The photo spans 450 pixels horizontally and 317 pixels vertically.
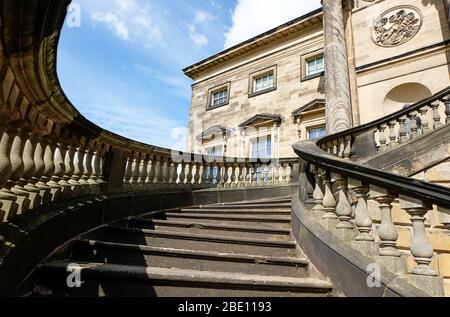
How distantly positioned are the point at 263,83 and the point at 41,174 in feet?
42.6

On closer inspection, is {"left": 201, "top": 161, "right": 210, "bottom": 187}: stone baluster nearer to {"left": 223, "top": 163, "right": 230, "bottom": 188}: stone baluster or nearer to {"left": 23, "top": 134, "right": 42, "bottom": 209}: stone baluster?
{"left": 223, "top": 163, "right": 230, "bottom": 188}: stone baluster

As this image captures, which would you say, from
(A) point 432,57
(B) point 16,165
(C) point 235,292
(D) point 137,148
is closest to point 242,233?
(C) point 235,292

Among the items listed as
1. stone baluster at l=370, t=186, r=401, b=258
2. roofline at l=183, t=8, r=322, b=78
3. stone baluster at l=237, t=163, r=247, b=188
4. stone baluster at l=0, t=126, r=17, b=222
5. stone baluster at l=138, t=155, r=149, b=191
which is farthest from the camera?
roofline at l=183, t=8, r=322, b=78

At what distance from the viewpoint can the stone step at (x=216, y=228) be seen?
3.98 m

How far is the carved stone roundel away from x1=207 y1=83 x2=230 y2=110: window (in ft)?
24.7

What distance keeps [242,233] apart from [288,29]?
1215 centimetres

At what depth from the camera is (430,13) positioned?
9461mm

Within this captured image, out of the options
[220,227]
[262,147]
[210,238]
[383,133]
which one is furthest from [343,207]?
[262,147]

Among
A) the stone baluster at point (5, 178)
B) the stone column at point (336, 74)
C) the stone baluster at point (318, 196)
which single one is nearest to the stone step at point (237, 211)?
the stone baluster at point (318, 196)

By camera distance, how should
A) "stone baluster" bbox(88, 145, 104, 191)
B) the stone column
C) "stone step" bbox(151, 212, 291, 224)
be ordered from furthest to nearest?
the stone column, "stone step" bbox(151, 212, 291, 224), "stone baluster" bbox(88, 145, 104, 191)

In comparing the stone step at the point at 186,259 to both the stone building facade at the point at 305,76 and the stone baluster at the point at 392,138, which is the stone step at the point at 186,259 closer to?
the stone baluster at the point at 392,138

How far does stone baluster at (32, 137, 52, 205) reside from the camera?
2467 mm

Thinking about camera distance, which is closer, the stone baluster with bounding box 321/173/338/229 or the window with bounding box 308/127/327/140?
the stone baluster with bounding box 321/173/338/229

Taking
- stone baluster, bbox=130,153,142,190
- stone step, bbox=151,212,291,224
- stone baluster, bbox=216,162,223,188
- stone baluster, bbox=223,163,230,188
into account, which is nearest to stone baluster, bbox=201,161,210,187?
stone baluster, bbox=216,162,223,188
